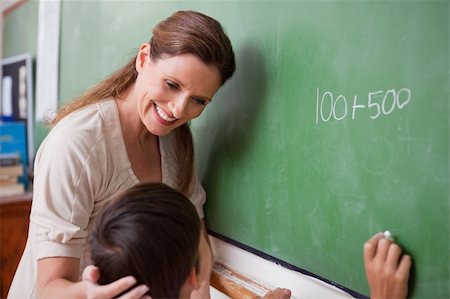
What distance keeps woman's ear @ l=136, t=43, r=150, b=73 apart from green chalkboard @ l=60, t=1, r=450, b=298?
265 millimetres

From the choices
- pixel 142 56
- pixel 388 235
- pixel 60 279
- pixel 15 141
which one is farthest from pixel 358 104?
pixel 15 141

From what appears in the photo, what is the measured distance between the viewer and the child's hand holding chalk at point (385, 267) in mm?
893

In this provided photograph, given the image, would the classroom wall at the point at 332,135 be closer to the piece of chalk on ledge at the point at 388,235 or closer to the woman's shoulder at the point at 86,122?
the piece of chalk on ledge at the point at 388,235

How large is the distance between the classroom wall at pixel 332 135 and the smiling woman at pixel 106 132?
16 cm

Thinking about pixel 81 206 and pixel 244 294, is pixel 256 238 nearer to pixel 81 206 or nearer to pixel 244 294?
pixel 244 294

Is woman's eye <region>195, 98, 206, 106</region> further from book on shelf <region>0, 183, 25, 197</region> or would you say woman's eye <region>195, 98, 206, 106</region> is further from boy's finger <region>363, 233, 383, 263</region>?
book on shelf <region>0, 183, 25, 197</region>

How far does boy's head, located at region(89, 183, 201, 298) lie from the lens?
0.81 m

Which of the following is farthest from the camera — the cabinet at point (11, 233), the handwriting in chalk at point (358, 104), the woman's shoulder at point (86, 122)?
the cabinet at point (11, 233)

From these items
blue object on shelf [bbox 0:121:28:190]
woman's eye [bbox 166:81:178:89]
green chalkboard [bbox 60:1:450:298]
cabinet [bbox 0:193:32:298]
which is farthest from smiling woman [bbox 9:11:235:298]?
blue object on shelf [bbox 0:121:28:190]

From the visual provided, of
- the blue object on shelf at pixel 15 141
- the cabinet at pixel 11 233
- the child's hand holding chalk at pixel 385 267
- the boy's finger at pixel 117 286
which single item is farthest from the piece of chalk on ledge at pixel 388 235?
the blue object on shelf at pixel 15 141

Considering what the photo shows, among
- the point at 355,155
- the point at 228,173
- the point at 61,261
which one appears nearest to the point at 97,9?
the point at 228,173

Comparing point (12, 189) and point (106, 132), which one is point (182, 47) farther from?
point (12, 189)

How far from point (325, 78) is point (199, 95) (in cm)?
31

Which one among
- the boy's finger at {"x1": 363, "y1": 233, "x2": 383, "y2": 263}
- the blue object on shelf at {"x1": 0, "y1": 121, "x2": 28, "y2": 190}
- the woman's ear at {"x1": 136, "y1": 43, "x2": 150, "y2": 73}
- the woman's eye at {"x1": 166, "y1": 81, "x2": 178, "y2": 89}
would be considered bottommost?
the boy's finger at {"x1": 363, "y1": 233, "x2": 383, "y2": 263}
